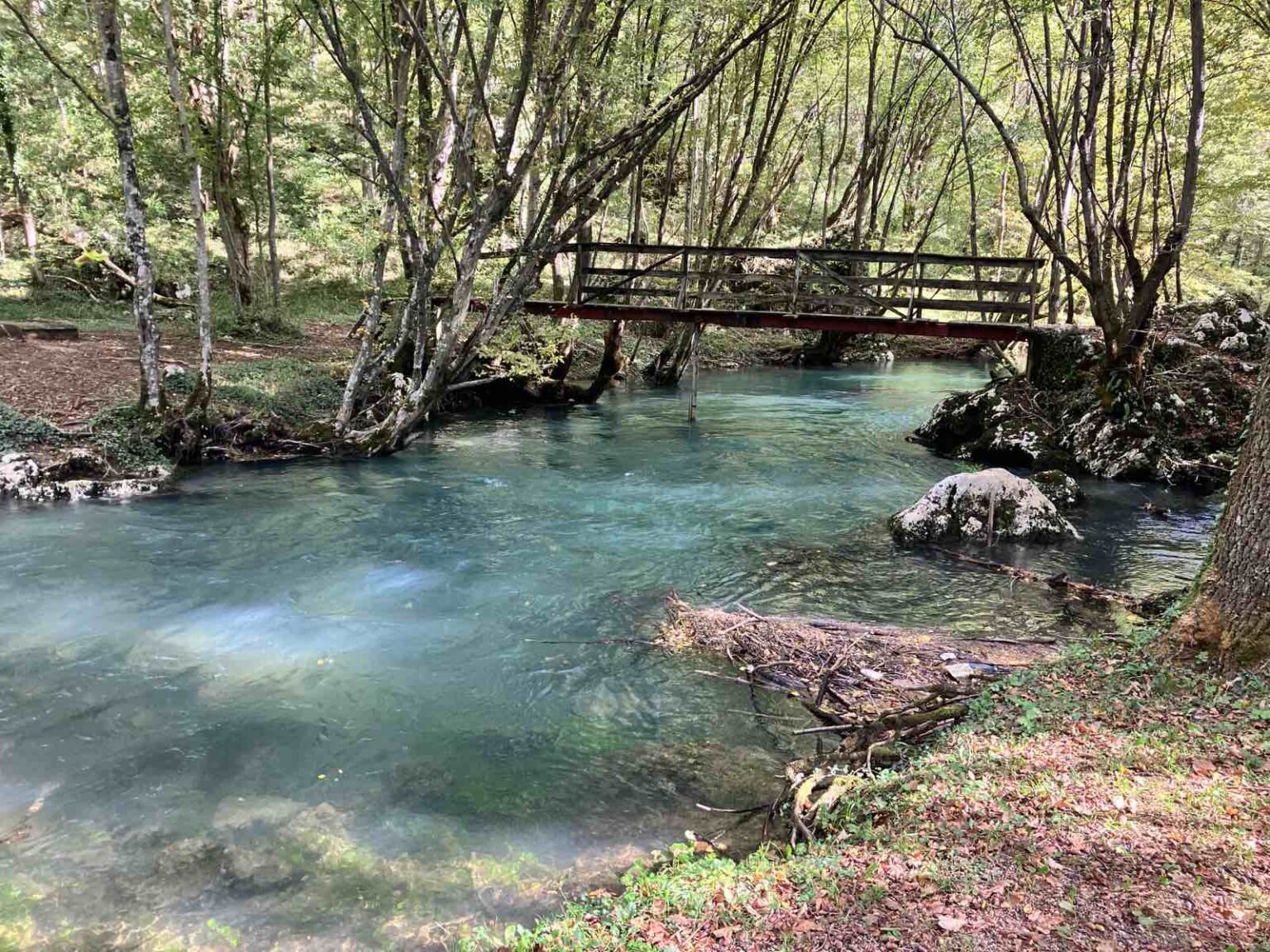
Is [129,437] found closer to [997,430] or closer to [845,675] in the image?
[845,675]

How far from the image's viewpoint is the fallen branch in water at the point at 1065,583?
23.6ft

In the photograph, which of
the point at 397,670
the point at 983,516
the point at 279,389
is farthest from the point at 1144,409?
the point at 279,389

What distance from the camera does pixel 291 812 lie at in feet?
15.0

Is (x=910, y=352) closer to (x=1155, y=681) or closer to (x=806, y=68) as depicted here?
(x=806, y=68)

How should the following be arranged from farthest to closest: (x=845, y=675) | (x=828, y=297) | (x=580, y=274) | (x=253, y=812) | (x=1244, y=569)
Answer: (x=580, y=274), (x=828, y=297), (x=845, y=675), (x=253, y=812), (x=1244, y=569)

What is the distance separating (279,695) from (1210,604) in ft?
20.8

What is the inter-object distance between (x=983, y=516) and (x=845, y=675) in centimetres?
500

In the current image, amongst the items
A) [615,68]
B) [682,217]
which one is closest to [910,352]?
[682,217]

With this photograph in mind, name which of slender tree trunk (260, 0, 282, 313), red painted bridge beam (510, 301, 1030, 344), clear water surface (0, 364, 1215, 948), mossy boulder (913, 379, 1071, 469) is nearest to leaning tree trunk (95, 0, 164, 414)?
clear water surface (0, 364, 1215, 948)

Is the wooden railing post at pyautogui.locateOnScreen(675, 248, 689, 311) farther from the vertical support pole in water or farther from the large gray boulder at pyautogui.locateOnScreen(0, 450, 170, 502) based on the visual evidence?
the large gray boulder at pyautogui.locateOnScreen(0, 450, 170, 502)

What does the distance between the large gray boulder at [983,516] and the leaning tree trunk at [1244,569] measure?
530 cm

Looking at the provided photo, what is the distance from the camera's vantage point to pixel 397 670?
251 inches

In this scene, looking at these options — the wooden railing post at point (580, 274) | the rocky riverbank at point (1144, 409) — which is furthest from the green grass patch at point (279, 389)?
the rocky riverbank at point (1144, 409)

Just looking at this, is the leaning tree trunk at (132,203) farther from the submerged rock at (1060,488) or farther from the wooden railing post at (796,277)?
the submerged rock at (1060,488)
